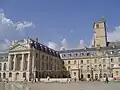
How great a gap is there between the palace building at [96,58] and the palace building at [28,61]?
10.3 m

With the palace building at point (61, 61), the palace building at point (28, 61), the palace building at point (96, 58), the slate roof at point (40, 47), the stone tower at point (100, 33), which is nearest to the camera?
the palace building at point (28, 61)

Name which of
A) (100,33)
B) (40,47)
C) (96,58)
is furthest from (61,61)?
(100,33)

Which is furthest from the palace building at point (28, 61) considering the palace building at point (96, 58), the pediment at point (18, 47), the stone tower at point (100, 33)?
the stone tower at point (100, 33)

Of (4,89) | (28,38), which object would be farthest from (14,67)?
(4,89)

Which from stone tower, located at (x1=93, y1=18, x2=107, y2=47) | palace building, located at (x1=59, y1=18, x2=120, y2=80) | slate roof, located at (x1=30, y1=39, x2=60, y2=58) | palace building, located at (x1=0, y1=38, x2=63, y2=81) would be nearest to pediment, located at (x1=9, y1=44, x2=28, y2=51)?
palace building, located at (x1=0, y1=38, x2=63, y2=81)

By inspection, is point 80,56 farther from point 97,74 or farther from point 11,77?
point 11,77

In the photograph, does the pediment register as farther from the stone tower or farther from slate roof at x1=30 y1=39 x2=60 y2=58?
the stone tower

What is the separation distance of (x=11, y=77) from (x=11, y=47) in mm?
11265

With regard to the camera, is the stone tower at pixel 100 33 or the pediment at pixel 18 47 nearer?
the pediment at pixel 18 47

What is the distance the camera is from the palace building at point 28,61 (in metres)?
76.0

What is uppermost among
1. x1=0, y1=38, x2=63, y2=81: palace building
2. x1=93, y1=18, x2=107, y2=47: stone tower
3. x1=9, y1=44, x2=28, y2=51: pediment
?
x1=93, y1=18, x2=107, y2=47: stone tower

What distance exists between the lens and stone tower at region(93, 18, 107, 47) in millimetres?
97144

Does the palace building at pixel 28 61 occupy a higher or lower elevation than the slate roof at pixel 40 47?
lower

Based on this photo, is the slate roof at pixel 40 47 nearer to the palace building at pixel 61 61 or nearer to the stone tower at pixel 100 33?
the palace building at pixel 61 61
